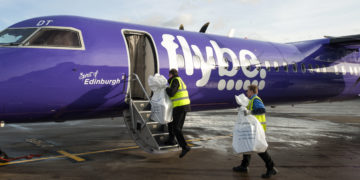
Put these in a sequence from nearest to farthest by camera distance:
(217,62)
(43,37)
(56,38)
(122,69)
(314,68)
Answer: (43,37)
(56,38)
(122,69)
(217,62)
(314,68)

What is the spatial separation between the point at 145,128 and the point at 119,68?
162 cm

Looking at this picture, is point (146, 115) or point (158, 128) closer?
point (146, 115)

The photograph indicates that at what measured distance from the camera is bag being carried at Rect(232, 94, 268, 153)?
5.52 meters

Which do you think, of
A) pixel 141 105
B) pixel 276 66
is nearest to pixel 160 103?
pixel 141 105

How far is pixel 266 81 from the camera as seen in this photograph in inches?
429

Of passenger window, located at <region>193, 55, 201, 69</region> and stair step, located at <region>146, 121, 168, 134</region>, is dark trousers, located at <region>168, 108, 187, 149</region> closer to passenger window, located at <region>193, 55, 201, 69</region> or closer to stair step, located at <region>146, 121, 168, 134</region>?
stair step, located at <region>146, 121, 168, 134</region>

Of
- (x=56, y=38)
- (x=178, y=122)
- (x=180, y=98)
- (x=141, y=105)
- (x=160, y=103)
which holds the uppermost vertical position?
(x=56, y=38)

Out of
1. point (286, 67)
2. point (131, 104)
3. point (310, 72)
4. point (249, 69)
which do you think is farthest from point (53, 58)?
point (310, 72)

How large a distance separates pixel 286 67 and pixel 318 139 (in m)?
2.95

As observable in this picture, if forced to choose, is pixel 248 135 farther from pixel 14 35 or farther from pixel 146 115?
pixel 14 35

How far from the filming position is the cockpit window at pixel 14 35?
6.45 metres

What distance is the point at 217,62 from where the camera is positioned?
9547mm

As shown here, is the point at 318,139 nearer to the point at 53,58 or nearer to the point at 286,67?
the point at 286,67

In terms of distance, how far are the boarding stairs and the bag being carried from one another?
1865 millimetres
